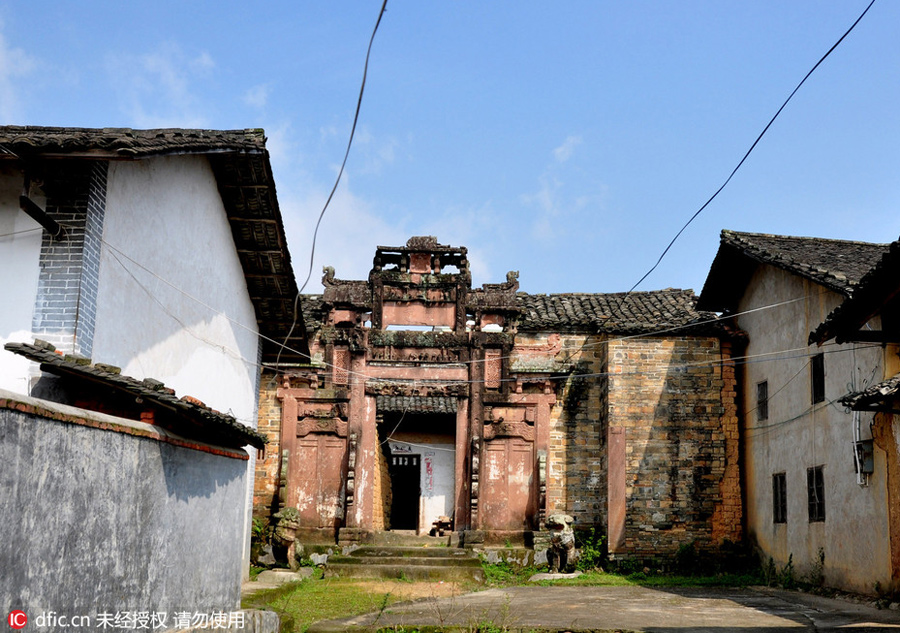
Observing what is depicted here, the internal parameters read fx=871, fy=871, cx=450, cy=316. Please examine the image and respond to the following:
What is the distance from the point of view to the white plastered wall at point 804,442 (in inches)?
502

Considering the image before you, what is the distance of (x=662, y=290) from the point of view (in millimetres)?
21922

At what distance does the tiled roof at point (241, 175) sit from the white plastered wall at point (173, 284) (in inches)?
9.9

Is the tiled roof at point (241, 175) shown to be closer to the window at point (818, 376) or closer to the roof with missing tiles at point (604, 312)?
the roof with missing tiles at point (604, 312)

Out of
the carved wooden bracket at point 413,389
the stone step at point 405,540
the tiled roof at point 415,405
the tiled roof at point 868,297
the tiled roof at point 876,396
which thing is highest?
the tiled roof at point 868,297

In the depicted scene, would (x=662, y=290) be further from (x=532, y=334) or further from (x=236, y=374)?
(x=236, y=374)

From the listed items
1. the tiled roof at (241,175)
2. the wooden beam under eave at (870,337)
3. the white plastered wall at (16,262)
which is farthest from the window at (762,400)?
the white plastered wall at (16,262)

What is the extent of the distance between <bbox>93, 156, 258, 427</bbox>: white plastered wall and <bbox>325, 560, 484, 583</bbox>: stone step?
15.3 ft

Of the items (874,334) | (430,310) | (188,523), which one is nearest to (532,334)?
(430,310)

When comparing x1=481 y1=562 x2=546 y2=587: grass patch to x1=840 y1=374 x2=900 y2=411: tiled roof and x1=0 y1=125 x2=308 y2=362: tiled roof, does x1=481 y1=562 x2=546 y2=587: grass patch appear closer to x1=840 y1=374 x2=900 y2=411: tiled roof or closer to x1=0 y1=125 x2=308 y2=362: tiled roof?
x1=0 y1=125 x2=308 y2=362: tiled roof

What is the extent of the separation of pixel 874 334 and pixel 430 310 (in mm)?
10643

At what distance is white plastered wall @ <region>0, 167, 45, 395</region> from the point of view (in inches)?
334

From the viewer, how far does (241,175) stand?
12.1 m

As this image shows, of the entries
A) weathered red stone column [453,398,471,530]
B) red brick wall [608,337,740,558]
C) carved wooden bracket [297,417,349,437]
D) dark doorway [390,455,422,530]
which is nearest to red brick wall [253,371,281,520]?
carved wooden bracket [297,417,349,437]

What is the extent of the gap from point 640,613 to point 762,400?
799 centimetres
